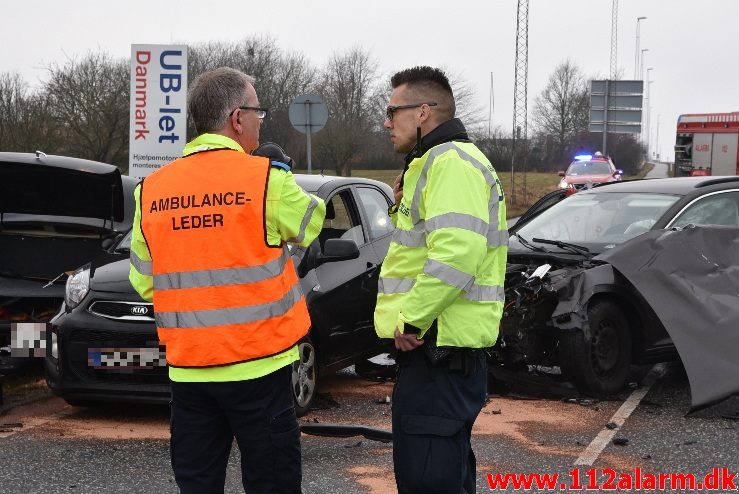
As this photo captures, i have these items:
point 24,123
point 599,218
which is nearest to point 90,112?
point 24,123

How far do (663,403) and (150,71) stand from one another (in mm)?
6451

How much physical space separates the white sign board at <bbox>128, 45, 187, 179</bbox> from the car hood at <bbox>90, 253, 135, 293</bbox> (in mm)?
3898

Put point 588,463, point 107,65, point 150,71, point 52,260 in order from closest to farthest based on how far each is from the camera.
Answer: point 588,463 → point 52,260 → point 150,71 → point 107,65

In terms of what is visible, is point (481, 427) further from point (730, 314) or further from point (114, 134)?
point (114, 134)

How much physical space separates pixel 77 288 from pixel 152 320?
71 centimetres

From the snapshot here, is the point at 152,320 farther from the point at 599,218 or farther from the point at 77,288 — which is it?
the point at 599,218

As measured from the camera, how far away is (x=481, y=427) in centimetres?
603

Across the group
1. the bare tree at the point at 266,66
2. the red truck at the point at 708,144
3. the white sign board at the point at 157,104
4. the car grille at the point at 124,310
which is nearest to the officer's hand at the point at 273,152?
the car grille at the point at 124,310

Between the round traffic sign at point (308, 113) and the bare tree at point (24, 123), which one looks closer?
the round traffic sign at point (308, 113)

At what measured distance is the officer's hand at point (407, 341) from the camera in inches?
126

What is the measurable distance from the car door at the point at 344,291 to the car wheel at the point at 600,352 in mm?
1398

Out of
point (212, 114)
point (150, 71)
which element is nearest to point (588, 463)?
point (212, 114)

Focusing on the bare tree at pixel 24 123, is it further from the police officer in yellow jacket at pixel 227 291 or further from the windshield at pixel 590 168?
the police officer in yellow jacket at pixel 227 291

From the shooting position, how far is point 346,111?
51156 millimetres
